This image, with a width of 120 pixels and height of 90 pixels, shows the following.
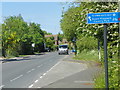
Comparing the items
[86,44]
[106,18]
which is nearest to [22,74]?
[106,18]

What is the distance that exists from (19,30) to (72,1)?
4764 cm

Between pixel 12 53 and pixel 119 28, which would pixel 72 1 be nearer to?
pixel 119 28

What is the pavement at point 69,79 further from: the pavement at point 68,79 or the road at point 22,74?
the road at point 22,74

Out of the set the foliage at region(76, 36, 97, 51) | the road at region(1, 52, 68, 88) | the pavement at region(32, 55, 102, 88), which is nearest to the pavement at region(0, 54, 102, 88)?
the pavement at region(32, 55, 102, 88)

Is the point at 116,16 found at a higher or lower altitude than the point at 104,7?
lower

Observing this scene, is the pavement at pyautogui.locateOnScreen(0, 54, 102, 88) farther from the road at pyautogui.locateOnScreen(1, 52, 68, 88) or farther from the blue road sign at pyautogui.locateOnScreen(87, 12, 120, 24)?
the blue road sign at pyautogui.locateOnScreen(87, 12, 120, 24)

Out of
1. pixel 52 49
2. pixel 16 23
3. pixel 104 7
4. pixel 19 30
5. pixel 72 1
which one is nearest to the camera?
pixel 104 7

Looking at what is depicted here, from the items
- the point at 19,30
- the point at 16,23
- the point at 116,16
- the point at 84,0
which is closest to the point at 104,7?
the point at 84,0

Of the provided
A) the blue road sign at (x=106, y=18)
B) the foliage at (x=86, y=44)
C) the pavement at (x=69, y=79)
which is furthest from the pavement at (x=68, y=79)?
the foliage at (x=86, y=44)

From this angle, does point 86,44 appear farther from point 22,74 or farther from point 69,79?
point 69,79

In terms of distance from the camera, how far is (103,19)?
21.1 ft

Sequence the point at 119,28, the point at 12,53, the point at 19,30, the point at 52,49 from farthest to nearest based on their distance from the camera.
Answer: the point at 52,49 → the point at 19,30 → the point at 12,53 → the point at 119,28

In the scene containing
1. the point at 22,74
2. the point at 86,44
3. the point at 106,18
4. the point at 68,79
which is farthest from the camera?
the point at 86,44

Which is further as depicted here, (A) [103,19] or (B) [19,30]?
(B) [19,30]
